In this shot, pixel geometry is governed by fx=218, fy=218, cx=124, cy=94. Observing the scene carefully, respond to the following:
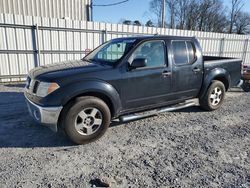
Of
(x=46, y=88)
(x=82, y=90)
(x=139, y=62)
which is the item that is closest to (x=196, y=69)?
(x=139, y=62)

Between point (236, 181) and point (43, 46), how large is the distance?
838 cm

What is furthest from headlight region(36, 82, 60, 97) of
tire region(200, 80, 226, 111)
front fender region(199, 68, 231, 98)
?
tire region(200, 80, 226, 111)

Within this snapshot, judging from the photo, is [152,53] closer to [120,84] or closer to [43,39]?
[120,84]

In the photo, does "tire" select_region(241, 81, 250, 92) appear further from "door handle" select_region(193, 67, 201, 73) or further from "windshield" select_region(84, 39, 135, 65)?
"windshield" select_region(84, 39, 135, 65)

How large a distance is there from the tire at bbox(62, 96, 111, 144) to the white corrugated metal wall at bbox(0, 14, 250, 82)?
620 centimetres

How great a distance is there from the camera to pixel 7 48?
8.36m

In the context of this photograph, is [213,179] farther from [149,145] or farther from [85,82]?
[85,82]

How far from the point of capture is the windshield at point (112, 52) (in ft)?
13.9

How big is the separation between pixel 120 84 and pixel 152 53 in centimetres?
104

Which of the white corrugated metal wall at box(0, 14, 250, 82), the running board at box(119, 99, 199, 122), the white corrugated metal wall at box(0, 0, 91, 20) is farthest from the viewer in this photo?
the white corrugated metal wall at box(0, 0, 91, 20)

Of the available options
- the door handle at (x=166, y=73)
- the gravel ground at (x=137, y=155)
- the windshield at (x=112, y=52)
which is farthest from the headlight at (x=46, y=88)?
the door handle at (x=166, y=73)

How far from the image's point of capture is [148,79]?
432 cm

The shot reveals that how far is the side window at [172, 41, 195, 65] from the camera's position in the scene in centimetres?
478

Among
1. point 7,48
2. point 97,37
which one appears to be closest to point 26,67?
point 7,48
